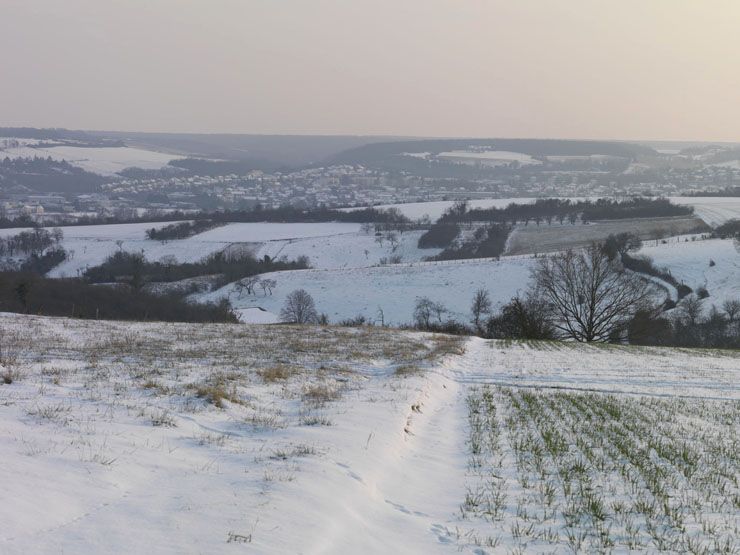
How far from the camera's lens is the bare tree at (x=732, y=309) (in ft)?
295

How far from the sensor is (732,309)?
91.4m

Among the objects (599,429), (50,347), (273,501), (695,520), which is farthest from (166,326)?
(695,520)

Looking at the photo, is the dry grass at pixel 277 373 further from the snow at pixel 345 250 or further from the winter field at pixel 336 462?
the snow at pixel 345 250

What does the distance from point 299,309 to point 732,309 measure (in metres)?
68.6

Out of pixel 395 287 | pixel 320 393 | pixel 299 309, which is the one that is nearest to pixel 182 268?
pixel 299 309

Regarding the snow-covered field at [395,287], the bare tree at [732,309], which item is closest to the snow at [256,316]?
the snow-covered field at [395,287]

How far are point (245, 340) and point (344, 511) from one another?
803 inches

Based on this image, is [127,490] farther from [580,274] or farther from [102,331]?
[580,274]

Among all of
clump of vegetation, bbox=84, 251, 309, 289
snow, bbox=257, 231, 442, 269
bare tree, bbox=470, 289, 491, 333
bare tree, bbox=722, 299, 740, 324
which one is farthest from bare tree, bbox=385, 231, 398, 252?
bare tree, bbox=722, 299, 740, 324

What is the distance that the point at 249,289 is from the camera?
396 ft

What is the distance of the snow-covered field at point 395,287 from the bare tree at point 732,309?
1221 inches

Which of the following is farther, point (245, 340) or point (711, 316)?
point (711, 316)

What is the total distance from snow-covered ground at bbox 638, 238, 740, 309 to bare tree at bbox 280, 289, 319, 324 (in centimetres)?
6460

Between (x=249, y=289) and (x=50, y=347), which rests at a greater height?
(x=50, y=347)
